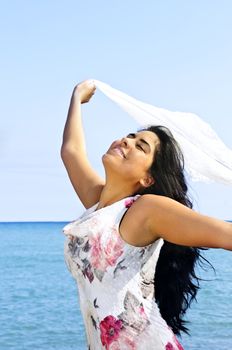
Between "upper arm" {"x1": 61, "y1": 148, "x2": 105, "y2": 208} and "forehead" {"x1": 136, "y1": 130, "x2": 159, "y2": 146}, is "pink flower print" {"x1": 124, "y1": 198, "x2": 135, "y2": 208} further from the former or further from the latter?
"upper arm" {"x1": 61, "y1": 148, "x2": 105, "y2": 208}

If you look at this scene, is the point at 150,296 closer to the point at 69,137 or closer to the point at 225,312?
the point at 69,137

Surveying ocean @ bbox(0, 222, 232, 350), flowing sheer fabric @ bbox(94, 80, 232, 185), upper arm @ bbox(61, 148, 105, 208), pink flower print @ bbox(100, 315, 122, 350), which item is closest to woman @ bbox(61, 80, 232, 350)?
pink flower print @ bbox(100, 315, 122, 350)

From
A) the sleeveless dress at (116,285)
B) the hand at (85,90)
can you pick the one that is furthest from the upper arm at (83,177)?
the sleeveless dress at (116,285)

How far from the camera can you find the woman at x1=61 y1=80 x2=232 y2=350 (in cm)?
281

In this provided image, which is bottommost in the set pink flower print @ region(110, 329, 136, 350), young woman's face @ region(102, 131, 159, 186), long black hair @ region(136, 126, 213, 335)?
pink flower print @ region(110, 329, 136, 350)

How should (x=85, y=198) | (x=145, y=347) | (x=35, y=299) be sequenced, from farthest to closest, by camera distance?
Result: 1. (x=35, y=299)
2. (x=85, y=198)
3. (x=145, y=347)

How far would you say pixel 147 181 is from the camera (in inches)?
121

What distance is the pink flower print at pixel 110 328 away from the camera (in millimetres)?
2846

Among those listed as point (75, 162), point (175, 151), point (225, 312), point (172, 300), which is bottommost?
point (225, 312)

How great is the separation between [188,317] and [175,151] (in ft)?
45.5

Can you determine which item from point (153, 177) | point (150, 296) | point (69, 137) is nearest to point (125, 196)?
point (153, 177)

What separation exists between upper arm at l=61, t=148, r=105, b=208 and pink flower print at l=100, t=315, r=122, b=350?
0.69m

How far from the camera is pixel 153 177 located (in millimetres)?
3072

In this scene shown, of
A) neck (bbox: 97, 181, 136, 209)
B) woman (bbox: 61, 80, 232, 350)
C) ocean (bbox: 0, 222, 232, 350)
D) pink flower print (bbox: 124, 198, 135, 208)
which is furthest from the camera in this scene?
ocean (bbox: 0, 222, 232, 350)
